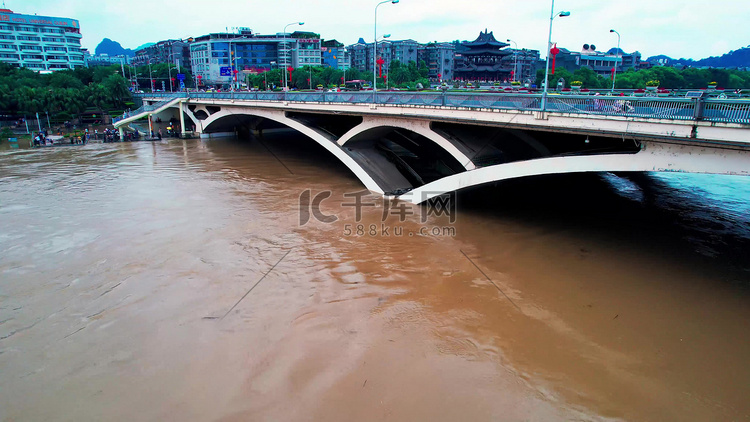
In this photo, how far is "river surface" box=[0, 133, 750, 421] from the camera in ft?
24.5

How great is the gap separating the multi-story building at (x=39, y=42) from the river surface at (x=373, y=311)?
3885 inches

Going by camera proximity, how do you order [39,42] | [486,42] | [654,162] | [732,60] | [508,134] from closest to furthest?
[654,162] < [508,134] < [486,42] < [39,42] < [732,60]

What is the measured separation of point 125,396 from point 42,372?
6.50ft

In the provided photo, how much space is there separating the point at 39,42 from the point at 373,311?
118122 mm

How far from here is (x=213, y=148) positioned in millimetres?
36469

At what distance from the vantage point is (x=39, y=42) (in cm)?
9581

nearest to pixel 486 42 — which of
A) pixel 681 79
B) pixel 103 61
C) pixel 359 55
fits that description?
pixel 681 79

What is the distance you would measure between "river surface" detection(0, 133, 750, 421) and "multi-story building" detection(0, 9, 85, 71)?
9869cm

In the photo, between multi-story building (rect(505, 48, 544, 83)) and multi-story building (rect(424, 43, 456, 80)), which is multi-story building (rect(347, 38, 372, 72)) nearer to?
multi-story building (rect(424, 43, 456, 80))

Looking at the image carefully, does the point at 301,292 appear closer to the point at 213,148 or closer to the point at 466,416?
the point at 466,416

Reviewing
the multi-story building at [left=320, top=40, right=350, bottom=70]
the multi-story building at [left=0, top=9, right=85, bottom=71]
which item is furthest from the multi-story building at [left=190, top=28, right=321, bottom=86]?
the multi-story building at [left=0, top=9, right=85, bottom=71]

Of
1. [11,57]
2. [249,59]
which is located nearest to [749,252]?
[249,59]

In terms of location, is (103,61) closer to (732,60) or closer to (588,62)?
(588,62)

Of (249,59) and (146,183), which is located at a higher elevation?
(249,59)
